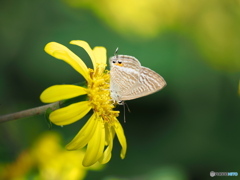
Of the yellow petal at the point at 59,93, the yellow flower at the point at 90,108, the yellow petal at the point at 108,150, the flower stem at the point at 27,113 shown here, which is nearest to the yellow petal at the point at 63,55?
the yellow flower at the point at 90,108

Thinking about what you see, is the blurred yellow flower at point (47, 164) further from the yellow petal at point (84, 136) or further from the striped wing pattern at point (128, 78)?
the striped wing pattern at point (128, 78)

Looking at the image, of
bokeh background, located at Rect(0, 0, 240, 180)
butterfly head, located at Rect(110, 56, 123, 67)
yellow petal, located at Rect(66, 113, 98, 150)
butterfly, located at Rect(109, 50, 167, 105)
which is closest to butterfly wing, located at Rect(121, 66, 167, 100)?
butterfly, located at Rect(109, 50, 167, 105)

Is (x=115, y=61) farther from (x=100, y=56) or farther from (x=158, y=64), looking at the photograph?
(x=158, y=64)

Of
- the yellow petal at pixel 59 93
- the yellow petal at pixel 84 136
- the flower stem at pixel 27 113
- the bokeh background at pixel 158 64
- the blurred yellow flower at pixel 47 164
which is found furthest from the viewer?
the bokeh background at pixel 158 64

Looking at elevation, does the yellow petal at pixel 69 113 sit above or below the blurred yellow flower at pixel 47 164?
above

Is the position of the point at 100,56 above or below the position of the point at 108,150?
above

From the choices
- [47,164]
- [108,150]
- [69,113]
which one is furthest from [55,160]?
[69,113]

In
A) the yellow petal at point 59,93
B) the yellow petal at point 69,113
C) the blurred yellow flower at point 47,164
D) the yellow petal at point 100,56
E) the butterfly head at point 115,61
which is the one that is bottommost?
the blurred yellow flower at point 47,164

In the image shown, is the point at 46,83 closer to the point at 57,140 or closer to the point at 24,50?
the point at 24,50
